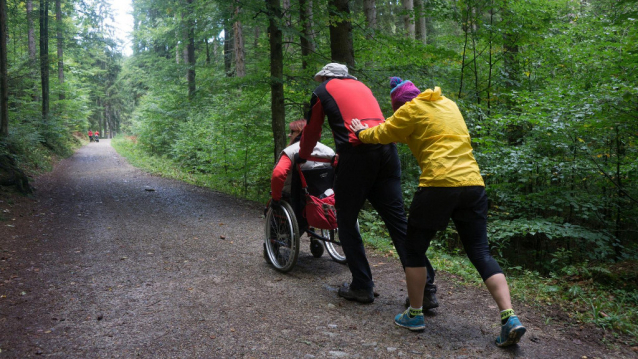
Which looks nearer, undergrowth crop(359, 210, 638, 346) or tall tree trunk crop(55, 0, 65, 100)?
undergrowth crop(359, 210, 638, 346)

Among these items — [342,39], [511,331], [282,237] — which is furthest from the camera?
[342,39]

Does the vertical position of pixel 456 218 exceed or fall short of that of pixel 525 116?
it falls short

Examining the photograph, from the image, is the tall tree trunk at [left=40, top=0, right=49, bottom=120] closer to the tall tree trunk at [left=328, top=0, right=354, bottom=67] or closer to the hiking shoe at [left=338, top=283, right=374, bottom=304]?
the tall tree trunk at [left=328, top=0, right=354, bottom=67]

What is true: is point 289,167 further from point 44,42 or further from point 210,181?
point 44,42

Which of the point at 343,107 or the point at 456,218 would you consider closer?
the point at 456,218

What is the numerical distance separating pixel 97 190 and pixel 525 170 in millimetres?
10542

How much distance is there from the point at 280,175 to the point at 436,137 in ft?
6.00

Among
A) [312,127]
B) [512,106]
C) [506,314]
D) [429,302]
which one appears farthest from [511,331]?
[512,106]

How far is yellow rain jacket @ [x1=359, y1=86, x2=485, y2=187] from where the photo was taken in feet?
8.58

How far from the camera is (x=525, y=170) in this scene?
6301 mm

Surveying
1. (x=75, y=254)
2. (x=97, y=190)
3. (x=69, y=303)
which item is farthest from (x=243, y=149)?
(x=69, y=303)

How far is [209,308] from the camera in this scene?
3371mm

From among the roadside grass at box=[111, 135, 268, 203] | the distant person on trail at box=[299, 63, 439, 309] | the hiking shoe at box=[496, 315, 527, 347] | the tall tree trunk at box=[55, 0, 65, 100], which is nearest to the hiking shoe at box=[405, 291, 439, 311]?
the distant person on trail at box=[299, 63, 439, 309]

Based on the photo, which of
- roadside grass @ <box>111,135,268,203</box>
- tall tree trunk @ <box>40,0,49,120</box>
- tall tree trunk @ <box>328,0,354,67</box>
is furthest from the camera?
tall tree trunk @ <box>40,0,49,120</box>
